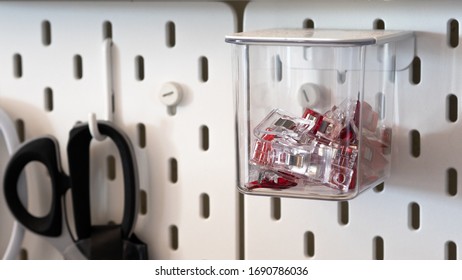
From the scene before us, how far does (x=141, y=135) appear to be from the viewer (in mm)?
902

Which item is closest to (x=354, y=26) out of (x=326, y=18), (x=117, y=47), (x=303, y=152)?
(x=326, y=18)

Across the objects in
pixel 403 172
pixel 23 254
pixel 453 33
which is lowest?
pixel 23 254

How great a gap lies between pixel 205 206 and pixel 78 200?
0.40ft

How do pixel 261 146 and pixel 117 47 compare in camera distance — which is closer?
pixel 261 146

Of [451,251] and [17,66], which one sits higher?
[17,66]

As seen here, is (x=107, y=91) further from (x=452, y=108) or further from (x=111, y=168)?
(x=452, y=108)

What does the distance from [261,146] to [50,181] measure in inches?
11.4

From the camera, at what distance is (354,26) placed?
2.55ft

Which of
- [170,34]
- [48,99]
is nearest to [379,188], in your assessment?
[170,34]

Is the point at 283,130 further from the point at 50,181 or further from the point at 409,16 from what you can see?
the point at 50,181

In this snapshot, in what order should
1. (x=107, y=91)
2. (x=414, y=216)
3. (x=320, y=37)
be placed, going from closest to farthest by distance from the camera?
(x=320, y=37)
(x=414, y=216)
(x=107, y=91)

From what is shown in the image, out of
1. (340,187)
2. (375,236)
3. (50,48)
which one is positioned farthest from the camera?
(50,48)

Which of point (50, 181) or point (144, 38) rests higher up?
point (144, 38)

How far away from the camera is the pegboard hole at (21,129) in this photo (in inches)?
37.0
